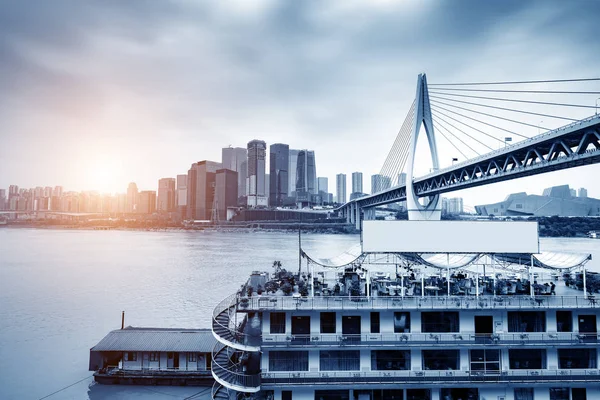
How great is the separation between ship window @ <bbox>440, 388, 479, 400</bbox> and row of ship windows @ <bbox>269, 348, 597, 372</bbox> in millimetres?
592

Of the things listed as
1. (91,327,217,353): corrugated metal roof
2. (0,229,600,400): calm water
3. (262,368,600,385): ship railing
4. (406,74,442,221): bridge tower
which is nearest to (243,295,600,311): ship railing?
A: (262,368,600,385): ship railing

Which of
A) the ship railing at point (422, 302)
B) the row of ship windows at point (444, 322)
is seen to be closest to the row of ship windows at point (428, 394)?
the row of ship windows at point (444, 322)

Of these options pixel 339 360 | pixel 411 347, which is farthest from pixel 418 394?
pixel 339 360

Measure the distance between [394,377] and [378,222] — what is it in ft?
15.5

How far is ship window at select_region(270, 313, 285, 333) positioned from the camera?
43.1 feet

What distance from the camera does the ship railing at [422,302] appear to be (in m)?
13.0

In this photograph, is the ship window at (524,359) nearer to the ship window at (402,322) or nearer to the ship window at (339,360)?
the ship window at (402,322)

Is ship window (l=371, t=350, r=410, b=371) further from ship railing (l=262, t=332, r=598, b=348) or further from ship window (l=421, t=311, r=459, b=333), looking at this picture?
ship window (l=421, t=311, r=459, b=333)

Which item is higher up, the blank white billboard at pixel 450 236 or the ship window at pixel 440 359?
the blank white billboard at pixel 450 236

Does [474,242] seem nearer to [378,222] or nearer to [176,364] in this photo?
[378,222]

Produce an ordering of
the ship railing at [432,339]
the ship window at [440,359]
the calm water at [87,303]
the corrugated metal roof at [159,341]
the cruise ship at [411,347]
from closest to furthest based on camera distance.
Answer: the cruise ship at [411,347] → the ship railing at [432,339] → the ship window at [440,359] → the corrugated metal roof at [159,341] → the calm water at [87,303]

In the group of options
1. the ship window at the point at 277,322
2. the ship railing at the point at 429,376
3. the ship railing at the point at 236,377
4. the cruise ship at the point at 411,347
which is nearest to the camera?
the ship railing at the point at 236,377

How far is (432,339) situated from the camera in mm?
12906

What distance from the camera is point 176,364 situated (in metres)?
18.5
